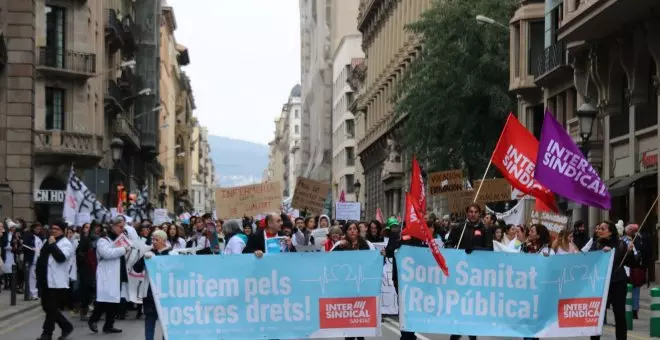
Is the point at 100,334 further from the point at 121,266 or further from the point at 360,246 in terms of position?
the point at 360,246

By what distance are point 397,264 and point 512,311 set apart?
1.35 meters

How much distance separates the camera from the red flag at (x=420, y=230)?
1556cm

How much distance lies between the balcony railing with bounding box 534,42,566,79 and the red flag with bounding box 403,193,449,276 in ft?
97.8

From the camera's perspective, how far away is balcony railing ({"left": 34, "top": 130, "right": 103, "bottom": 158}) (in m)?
55.7

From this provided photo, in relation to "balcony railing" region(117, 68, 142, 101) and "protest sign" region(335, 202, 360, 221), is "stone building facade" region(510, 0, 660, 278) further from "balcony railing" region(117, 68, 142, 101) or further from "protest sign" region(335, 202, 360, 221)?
"balcony railing" region(117, 68, 142, 101)

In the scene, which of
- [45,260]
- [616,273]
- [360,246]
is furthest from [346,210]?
[360,246]

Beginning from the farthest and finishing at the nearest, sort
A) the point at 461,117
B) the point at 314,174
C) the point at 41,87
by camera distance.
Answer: the point at 314,174
the point at 41,87
the point at 461,117

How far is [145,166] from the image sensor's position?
9581 cm

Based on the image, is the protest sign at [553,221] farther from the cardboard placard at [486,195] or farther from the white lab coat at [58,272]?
the white lab coat at [58,272]

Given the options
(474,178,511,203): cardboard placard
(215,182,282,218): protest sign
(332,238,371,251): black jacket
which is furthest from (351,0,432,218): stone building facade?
(332,238,371,251): black jacket

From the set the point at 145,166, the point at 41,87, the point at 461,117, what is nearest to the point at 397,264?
the point at 461,117

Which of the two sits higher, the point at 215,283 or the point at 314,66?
the point at 314,66

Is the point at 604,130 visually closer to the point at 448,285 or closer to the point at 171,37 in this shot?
the point at 448,285

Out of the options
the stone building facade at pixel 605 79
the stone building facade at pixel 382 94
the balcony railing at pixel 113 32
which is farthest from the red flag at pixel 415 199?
the stone building facade at pixel 382 94
